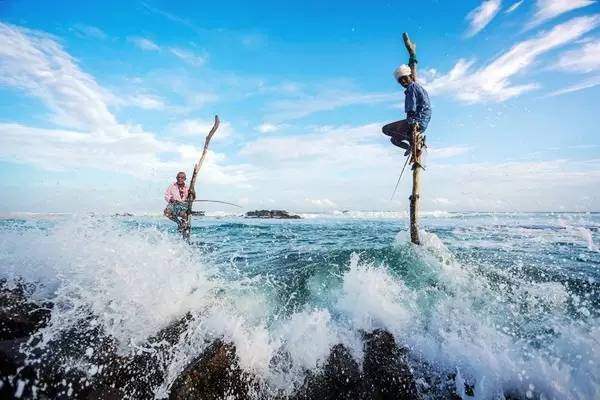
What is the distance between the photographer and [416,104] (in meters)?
7.68

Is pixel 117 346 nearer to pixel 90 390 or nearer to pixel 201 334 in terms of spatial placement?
pixel 90 390

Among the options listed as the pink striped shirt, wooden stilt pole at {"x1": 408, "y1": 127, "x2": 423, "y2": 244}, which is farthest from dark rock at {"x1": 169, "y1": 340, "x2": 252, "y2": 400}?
the pink striped shirt

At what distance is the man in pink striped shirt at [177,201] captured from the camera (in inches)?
436

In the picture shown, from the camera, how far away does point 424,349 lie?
14.6 ft

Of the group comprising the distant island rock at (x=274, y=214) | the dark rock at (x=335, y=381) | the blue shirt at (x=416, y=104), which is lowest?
the dark rock at (x=335, y=381)

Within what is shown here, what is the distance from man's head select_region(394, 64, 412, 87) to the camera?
26.1ft

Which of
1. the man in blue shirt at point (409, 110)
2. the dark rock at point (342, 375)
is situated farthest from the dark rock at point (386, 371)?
the man in blue shirt at point (409, 110)

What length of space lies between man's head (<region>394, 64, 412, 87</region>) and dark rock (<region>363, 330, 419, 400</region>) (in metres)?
6.08

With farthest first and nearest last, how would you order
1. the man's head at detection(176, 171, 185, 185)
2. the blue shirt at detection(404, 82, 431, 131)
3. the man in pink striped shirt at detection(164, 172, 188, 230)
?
1. the man's head at detection(176, 171, 185, 185)
2. the man in pink striped shirt at detection(164, 172, 188, 230)
3. the blue shirt at detection(404, 82, 431, 131)

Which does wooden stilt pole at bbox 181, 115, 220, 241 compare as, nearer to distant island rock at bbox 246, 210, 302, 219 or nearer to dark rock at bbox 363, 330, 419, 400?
dark rock at bbox 363, 330, 419, 400

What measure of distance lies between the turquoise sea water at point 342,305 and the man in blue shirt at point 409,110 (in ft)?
8.95

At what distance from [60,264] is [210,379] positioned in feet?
16.5

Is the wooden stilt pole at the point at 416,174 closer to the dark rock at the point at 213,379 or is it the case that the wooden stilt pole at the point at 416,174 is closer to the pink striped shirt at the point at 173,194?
the dark rock at the point at 213,379

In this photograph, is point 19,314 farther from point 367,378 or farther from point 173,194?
point 173,194
